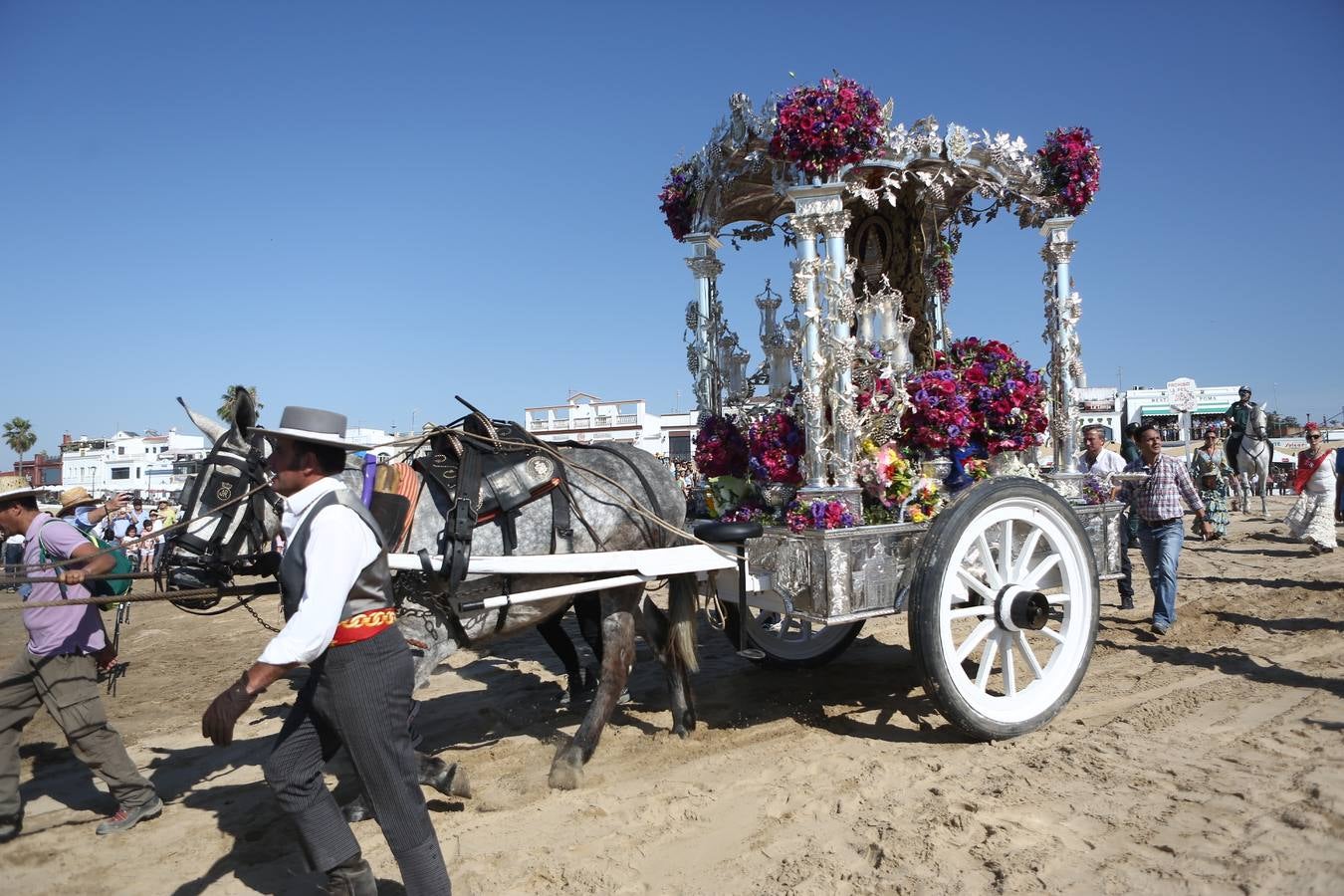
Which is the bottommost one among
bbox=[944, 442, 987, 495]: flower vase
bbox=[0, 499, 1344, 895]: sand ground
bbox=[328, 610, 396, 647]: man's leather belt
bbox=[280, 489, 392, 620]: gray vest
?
bbox=[0, 499, 1344, 895]: sand ground

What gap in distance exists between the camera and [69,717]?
12.7 feet

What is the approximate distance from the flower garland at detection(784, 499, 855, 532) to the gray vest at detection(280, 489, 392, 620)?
2361mm

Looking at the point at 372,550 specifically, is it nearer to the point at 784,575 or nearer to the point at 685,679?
the point at 784,575

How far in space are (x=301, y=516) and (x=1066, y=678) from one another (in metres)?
4.16

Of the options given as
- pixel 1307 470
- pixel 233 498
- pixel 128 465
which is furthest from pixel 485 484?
pixel 128 465

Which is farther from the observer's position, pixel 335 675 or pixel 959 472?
pixel 959 472

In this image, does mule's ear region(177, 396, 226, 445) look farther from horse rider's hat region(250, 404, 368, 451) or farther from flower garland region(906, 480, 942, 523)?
flower garland region(906, 480, 942, 523)

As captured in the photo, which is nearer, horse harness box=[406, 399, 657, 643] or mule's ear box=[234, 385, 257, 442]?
mule's ear box=[234, 385, 257, 442]

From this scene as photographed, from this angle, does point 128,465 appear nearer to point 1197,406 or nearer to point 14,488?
point 14,488

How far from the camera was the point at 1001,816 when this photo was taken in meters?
3.36

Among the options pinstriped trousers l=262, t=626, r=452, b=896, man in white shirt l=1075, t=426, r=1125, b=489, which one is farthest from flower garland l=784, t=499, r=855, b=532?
man in white shirt l=1075, t=426, r=1125, b=489

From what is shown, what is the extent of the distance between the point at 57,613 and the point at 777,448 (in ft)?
12.8

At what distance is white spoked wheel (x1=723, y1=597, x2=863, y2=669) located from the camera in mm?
5977

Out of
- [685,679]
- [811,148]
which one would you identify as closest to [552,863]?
[685,679]
